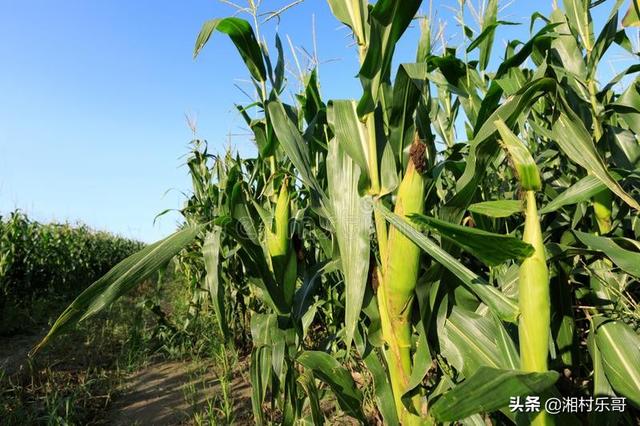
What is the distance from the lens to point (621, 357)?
40.7 inches

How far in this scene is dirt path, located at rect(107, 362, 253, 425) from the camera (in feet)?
8.24

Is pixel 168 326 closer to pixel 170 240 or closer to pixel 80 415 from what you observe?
pixel 80 415

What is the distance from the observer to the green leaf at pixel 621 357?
989mm

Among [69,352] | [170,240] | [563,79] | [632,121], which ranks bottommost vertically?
[69,352]

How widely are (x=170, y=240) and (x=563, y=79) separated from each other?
4.94 feet

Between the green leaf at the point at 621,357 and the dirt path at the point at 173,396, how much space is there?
1.96 m

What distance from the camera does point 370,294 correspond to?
1.22 meters

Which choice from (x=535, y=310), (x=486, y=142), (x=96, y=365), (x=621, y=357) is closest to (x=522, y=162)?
(x=486, y=142)

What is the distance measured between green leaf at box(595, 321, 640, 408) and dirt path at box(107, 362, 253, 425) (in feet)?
6.43

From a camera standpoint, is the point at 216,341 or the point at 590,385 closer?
the point at 590,385

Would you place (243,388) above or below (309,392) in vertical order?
below

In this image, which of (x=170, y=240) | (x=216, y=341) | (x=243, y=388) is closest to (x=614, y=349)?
(x=170, y=240)

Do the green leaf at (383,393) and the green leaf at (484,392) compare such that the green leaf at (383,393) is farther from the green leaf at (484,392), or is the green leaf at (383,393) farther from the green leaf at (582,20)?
the green leaf at (582,20)

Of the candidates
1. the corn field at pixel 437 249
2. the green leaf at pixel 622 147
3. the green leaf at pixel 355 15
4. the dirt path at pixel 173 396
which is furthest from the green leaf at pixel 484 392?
the dirt path at pixel 173 396
